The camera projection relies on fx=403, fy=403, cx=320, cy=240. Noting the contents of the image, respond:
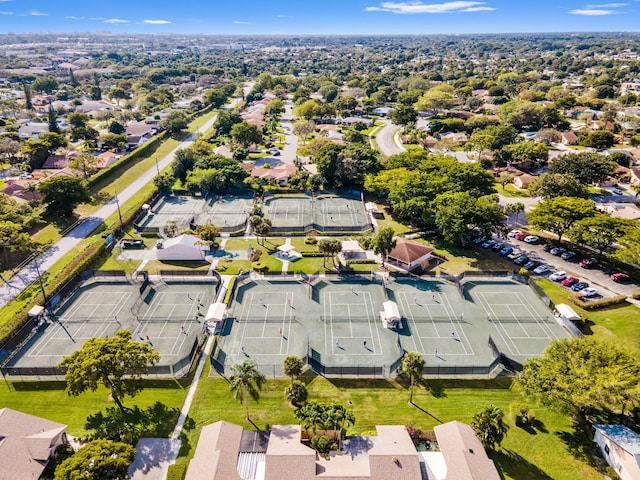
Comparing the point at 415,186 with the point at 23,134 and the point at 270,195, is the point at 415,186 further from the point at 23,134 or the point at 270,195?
the point at 23,134

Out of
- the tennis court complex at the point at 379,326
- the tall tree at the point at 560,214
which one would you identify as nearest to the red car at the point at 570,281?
the tennis court complex at the point at 379,326

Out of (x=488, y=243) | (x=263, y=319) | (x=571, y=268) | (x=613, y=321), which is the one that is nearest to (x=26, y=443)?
(x=263, y=319)

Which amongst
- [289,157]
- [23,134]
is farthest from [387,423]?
[23,134]

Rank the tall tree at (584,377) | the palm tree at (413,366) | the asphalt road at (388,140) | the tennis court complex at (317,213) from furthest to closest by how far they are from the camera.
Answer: the asphalt road at (388,140) → the tennis court complex at (317,213) → the palm tree at (413,366) → the tall tree at (584,377)

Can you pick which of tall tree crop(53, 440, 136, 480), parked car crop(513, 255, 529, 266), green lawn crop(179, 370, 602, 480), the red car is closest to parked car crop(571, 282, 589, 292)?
the red car

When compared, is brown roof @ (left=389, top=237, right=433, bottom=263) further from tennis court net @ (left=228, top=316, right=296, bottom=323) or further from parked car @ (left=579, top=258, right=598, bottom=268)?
parked car @ (left=579, top=258, right=598, bottom=268)

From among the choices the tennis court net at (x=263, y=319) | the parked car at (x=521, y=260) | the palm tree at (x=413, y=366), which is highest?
the palm tree at (x=413, y=366)

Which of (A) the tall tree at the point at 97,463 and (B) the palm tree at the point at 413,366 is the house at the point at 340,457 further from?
(B) the palm tree at the point at 413,366
